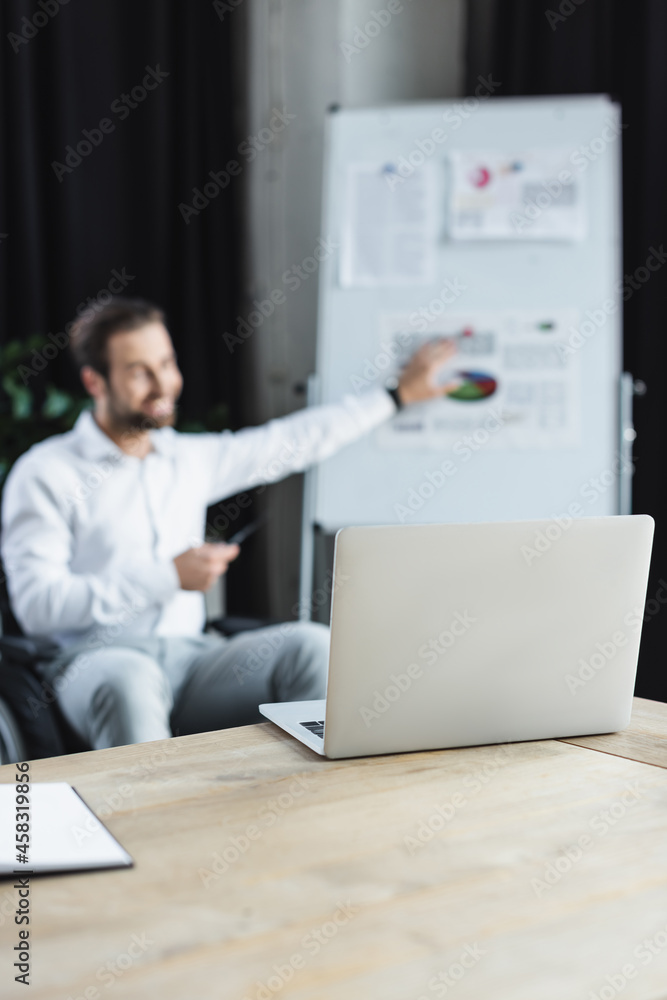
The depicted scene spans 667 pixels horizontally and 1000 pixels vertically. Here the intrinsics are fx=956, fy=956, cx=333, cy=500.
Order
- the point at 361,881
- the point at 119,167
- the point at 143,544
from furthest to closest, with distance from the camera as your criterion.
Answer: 1. the point at 119,167
2. the point at 143,544
3. the point at 361,881

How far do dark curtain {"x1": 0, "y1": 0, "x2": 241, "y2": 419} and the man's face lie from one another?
24.9 inches

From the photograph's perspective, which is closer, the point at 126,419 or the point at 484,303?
the point at 126,419

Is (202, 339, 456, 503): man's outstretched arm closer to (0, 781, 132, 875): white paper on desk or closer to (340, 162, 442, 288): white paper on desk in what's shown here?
(340, 162, 442, 288): white paper on desk

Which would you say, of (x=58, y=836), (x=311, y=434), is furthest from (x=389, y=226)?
(x=58, y=836)

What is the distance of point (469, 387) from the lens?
2.33 m

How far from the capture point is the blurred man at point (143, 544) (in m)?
1.76

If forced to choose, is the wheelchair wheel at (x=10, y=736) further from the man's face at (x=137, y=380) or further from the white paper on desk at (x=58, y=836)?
the white paper on desk at (x=58, y=836)

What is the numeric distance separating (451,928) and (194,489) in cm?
168


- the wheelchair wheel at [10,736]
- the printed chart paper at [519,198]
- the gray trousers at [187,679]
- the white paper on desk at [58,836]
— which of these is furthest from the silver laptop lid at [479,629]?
the printed chart paper at [519,198]

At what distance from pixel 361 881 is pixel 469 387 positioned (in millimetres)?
1798

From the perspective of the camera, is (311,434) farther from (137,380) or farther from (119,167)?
(119,167)

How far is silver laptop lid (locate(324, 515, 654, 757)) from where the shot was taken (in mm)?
848

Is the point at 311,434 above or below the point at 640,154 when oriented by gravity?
below

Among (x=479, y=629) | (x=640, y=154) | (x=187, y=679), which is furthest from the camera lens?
(x=640, y=154)
